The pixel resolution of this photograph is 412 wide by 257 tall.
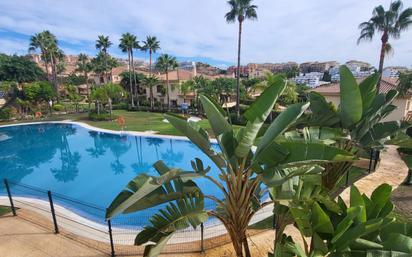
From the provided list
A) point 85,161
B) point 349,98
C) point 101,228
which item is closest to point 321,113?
point 349,98

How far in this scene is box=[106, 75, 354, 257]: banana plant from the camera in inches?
108

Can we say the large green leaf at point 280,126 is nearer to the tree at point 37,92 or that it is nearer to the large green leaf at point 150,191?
the large green leaf at point 150,191

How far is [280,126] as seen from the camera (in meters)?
2.98

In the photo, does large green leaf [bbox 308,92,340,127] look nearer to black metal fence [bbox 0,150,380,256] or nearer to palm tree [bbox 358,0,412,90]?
black metal fence [bbox 0,150,380,256]

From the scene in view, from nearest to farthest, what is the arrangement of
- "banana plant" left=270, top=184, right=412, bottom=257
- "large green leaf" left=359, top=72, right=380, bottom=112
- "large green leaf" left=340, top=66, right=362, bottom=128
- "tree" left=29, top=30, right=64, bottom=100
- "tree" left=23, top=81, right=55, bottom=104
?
"banana plant" left=270, top=184, right=412, bottom=257
"large green leaf" left=340, top=66, right=362, bottom=128
"large green leaf" left=359, top=72, right=380, bottom=112
"tree" left=23, top=81, right=55, bottom=104
"tree" left=29, top=30, right=64, bottom=100

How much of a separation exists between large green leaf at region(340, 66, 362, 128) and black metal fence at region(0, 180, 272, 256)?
13.0 feet

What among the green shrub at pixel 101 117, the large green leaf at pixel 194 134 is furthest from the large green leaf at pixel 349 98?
the green shrub at pixel 101 117

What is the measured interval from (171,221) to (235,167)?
1.08 meters

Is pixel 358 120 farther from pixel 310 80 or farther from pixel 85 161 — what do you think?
pixel 310 80

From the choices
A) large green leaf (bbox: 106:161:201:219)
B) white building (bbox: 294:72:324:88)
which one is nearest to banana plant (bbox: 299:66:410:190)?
large green leaf (bbox: 106:161:201:219)

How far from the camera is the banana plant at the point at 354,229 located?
8.29 ft

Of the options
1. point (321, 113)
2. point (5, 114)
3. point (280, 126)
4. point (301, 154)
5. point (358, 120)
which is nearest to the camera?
point (301, 154)

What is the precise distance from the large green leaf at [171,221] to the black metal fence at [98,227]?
2.83m

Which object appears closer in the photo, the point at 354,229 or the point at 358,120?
the point at 354,229
